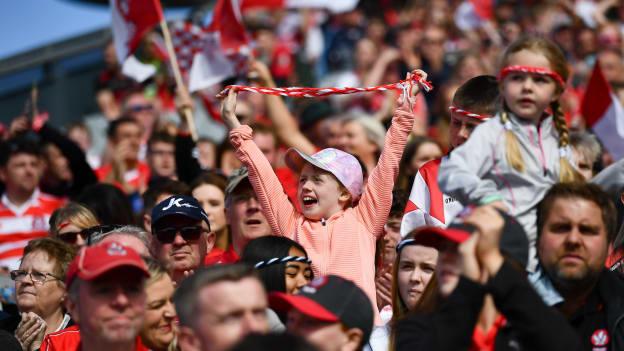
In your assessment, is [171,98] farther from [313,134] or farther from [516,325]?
[516,325]

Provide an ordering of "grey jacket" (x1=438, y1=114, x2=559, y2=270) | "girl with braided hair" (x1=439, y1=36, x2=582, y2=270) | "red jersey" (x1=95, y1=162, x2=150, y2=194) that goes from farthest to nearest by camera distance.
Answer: "red jersey" (x1=95, y1=162, x2=150, y2=194) → "girl with braided hair" (x1=439, y1=36, x2=582, y2=270) → "grey jacket" (x1=438, y1=114, x2=559, y2=270)

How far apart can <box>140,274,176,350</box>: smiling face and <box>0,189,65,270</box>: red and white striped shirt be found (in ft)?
13.8

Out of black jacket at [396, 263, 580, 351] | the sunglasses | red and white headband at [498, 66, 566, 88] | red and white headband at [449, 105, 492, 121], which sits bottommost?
black jacket at [396, 263, 580, 351]

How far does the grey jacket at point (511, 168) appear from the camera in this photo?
6.06 m

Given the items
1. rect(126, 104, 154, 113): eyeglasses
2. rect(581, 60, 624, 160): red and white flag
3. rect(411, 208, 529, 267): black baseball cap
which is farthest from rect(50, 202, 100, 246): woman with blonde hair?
rect(126, 104, 154, 113): eyeglasses

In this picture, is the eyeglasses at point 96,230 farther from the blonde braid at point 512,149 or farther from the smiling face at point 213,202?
the blonde braid at point 512,149

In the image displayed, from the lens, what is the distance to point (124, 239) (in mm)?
6680

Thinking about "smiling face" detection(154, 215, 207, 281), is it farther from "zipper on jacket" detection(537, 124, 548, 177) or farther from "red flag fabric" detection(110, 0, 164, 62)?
"red flag fabric" detection(110, 0, 164, 62)

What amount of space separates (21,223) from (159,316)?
179 inches

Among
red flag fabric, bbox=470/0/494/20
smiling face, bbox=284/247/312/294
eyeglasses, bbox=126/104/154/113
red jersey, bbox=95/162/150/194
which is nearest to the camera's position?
smiling face, bbox=284/247/312/294

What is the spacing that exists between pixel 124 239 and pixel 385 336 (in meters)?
1.44

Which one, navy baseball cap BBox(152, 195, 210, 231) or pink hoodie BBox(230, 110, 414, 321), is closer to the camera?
pink hoodie BBox(230, 110, 414, 321)

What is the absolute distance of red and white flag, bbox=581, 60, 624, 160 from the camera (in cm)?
925

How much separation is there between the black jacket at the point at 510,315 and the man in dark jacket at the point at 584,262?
47 cm
